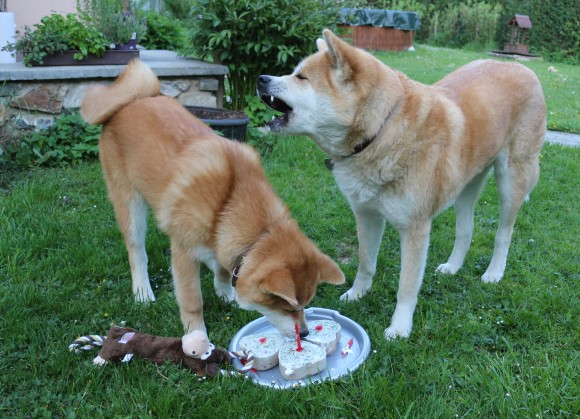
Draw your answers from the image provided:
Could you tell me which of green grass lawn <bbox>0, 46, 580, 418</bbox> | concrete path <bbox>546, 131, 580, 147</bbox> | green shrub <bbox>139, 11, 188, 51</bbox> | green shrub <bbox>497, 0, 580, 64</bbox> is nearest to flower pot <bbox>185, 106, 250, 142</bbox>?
green grass lawn <bbox>0, 46, 580, 418</bbox>

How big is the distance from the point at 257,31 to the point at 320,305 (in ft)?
12.9

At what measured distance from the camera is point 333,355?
2.88 metres

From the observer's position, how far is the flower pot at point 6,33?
233 inches

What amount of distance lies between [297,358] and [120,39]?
16.6 feet

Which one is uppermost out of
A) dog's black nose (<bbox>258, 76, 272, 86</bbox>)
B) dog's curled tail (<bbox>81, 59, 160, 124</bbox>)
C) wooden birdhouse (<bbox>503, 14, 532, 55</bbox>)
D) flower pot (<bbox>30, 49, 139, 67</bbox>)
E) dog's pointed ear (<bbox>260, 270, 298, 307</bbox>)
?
dog's black nose (<bbox>258, 76, 272, 86</bbox>)

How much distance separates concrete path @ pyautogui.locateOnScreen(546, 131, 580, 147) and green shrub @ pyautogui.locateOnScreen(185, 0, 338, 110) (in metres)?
3.51

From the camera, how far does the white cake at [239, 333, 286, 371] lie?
8.79ft

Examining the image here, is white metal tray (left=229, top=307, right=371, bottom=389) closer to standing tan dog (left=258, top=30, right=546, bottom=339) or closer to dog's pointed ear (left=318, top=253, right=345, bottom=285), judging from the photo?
standing tan dog (left=258, top=30, right=546, bottom=339)

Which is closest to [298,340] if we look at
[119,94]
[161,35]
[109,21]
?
[119,94]

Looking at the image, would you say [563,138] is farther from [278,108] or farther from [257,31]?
[278,108]

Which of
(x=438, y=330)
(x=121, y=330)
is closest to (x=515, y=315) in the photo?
(x=438, y=330)

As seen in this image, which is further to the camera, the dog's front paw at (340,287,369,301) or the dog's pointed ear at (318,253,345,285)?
the dog's front paw at (340,287,369,301)

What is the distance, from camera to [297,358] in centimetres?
263

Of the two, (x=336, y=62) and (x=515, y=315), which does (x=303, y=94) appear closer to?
(x=336, y=62)
